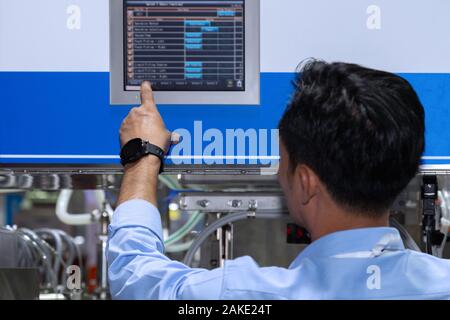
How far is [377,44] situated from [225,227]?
0.68 m

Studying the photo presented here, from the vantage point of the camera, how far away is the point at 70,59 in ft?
5.81

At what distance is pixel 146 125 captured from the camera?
1.65 metres

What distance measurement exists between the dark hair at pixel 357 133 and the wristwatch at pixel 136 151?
392 millimetres

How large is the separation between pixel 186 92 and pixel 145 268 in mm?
549

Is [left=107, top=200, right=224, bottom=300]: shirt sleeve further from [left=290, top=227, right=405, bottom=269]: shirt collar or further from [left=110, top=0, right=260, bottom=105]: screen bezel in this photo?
[left=110, top=0, right=260, bottom=105]: screen bezel

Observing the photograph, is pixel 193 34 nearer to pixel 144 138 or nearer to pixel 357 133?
pixel 144 138

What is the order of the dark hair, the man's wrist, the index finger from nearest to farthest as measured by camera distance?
the dark hair → the man's wrist → the index finger

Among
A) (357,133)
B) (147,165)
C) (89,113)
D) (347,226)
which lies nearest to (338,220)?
(347,226)

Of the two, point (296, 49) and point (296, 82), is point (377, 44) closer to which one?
point (296, 49)

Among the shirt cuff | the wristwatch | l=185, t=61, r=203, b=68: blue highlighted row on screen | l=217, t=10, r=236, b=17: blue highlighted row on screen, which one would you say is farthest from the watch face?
l=217, t=10, r=236, b=17: blue highlighted row on screen

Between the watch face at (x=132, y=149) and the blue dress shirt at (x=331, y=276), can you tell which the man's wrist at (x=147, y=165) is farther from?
the blue dress shirt at (x=331, y=276)

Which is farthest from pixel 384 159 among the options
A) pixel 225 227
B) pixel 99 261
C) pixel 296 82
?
pixel 99 261

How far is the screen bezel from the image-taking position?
5.71 ft

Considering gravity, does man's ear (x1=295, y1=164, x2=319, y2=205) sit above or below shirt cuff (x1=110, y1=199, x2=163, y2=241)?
Answer: above
